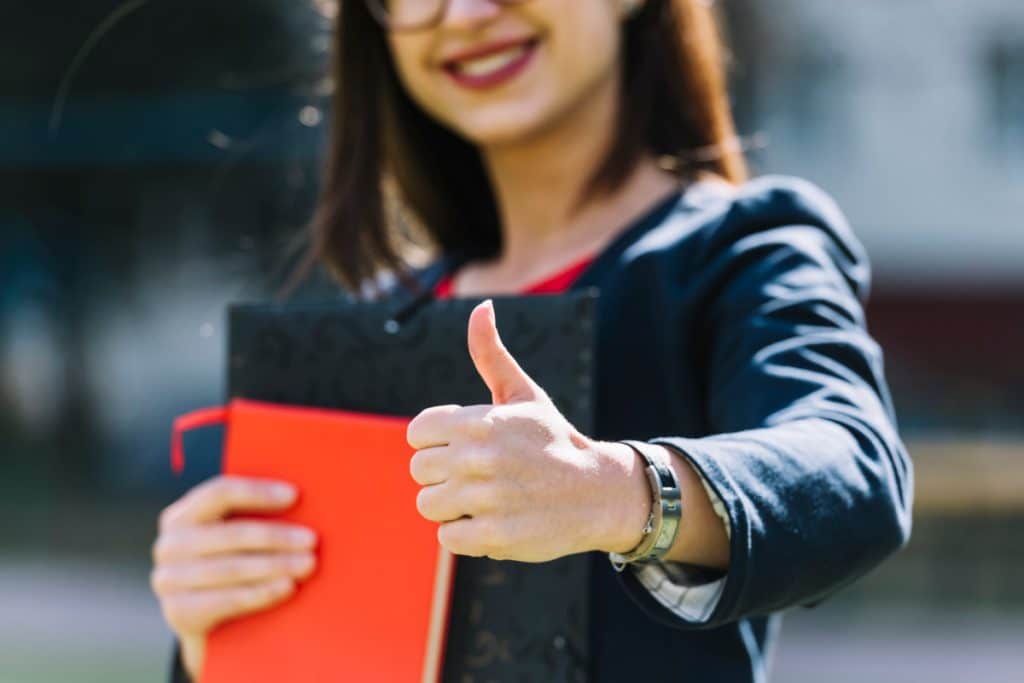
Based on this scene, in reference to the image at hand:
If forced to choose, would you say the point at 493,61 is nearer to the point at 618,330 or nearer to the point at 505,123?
the point at 505,123

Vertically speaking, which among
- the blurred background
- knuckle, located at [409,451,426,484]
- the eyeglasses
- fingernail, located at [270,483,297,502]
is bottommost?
the blurred background

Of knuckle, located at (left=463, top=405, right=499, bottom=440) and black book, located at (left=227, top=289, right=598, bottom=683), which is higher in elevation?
knuckle, located at (left=463, top=405, right=499, bottom=440)

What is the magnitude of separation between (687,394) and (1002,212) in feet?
35.3

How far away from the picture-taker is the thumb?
2.63 ft

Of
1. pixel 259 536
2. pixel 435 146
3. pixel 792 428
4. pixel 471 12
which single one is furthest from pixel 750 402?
pixel 435 146

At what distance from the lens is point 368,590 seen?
109 cm

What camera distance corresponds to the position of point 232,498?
3.84 ft

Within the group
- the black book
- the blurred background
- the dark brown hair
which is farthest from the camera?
the blurred background

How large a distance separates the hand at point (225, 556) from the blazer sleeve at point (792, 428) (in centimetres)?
34

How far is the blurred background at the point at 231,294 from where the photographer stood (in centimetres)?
605

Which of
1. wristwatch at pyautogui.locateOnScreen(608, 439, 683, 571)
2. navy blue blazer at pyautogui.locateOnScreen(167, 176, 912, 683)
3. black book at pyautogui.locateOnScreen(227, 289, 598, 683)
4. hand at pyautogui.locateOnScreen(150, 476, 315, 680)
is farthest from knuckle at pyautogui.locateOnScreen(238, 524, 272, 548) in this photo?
wristwatch at pyautogui.locateOnScreen(608, 439, 683, 571)

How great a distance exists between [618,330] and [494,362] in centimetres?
38

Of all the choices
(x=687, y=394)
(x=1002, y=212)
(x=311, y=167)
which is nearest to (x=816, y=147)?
(x=1002, y=212)

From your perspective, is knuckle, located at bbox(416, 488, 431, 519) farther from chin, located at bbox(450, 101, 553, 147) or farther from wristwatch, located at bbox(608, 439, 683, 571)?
chin, located at bbox(450, 101, 553, 147)
